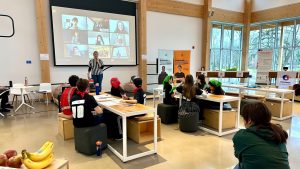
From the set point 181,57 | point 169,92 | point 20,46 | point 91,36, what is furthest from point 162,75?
point 20,46

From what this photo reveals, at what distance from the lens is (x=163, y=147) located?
3221 millimetres

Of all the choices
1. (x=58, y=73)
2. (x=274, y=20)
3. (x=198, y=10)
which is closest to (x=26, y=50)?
(x=58, y=73)

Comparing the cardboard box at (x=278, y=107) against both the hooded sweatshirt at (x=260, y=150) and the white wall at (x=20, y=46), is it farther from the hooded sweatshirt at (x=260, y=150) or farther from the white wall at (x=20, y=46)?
the white wall at (x=20, y=46)

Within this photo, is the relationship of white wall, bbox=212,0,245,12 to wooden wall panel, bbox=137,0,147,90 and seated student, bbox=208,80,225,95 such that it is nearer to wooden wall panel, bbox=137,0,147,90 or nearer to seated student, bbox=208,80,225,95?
wooden wall panel, bbox=137,0,147,90

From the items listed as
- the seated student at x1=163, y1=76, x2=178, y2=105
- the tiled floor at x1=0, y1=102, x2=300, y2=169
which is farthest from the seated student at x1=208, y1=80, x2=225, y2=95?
the tiled floor at x1=0, y1=102, x2=300, y2=169

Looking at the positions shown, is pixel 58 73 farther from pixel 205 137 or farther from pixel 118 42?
pixel 205 137

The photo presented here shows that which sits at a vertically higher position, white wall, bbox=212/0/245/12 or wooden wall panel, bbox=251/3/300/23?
white wall, bbox=212/0/245/12

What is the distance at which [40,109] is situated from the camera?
5.48 metres

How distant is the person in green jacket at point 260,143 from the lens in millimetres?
1267

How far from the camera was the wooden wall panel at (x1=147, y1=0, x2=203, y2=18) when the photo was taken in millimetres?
7952

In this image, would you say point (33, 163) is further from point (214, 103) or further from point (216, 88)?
point (216, 88)

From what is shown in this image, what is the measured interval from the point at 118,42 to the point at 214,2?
530 cm

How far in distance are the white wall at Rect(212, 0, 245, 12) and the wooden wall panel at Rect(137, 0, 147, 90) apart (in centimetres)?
390

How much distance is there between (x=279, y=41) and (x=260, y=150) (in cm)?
1026
